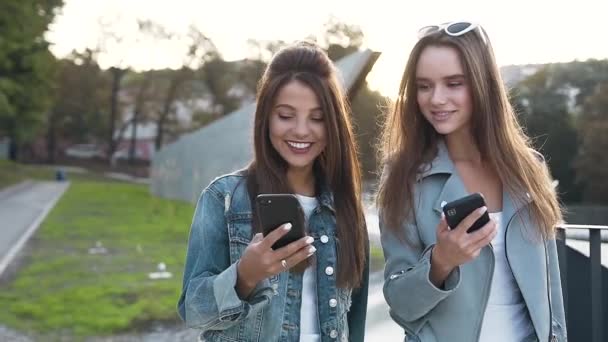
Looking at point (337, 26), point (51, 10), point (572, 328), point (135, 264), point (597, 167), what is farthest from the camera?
point (337, 26)

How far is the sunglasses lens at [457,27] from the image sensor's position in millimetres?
1839

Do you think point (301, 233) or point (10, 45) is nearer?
point (301, 233)

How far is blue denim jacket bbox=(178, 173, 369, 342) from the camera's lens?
174 cm

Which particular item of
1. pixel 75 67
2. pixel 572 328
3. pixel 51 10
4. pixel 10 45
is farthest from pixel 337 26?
pixel 572 328

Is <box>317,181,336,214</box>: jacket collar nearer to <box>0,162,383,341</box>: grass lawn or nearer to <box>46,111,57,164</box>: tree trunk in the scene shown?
<box>0,162,383,341</box>: grass lawn

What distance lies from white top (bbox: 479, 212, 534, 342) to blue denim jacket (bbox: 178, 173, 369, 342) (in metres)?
0.40

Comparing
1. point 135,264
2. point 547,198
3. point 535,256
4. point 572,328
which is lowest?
point 135,264

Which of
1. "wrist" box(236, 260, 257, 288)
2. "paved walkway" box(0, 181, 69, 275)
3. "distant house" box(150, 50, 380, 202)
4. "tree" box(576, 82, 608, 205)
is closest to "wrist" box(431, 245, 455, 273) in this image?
"wrist" box(236, 260, 257, 288)

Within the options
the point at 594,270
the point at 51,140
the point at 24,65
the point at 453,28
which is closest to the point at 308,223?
the point at 453,28

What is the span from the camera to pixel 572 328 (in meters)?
2.87

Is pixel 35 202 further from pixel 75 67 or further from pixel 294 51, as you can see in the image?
pixel 75 67

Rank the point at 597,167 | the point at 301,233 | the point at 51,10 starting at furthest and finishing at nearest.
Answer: the point at 51,10 < the point at 597,167 < the point at 301,233

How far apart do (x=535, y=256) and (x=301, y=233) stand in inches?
25.8

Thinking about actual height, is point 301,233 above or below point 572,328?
above
